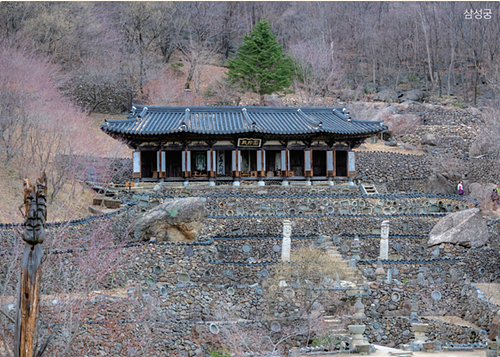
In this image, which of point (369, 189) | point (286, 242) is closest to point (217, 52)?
point (369, 189)

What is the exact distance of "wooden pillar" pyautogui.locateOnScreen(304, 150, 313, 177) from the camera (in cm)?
3022

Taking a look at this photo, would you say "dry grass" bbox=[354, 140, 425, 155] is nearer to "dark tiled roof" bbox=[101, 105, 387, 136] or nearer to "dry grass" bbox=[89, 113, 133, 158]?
"dark tiled roof" bbox=[101, 105, 387, 136]

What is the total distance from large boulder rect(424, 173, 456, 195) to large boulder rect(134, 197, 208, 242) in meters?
18.3

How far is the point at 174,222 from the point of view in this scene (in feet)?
71.9

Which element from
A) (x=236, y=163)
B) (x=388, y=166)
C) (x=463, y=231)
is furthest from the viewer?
(x=388, y=166)

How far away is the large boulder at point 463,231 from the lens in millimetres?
22781

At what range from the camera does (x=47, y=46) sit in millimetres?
44312

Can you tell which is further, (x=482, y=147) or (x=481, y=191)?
(x=482, y=147)

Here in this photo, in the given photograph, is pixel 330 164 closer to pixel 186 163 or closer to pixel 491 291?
pixel 186 163

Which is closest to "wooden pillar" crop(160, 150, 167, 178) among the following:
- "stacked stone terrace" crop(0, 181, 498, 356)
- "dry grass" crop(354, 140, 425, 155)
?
"stacked stone terrace" crop(0, 181, 498, 356)

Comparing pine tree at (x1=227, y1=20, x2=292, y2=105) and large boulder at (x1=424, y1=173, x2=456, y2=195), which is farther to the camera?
pine tree at (x1=227, y1=20, x2=292, y2=105)

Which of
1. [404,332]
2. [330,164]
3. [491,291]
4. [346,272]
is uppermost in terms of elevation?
[330,164]

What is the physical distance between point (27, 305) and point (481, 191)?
29.0 meters

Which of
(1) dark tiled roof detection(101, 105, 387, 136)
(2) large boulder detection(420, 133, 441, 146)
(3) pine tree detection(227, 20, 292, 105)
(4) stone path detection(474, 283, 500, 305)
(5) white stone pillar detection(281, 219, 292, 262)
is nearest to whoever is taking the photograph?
(4) stone path detection(474, 283, 500, 305)
